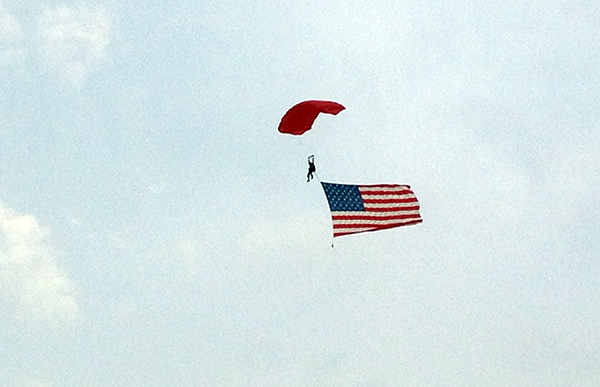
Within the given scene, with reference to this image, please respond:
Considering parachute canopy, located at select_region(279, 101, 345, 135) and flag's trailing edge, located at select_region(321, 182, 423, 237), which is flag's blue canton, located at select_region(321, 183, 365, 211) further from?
parachute canopy, located at select_region(279, 101, 345, 135)

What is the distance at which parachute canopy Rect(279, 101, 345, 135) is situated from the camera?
168 ft

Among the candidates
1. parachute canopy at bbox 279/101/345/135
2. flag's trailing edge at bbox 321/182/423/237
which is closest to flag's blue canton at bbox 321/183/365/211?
flag's trailing edge at bbox 321/182/423/237

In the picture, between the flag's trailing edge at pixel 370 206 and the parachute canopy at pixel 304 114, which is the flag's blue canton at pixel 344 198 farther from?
the parachute canopy at pixel 304 114

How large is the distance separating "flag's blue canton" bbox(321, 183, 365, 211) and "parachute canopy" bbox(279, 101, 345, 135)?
3613mm

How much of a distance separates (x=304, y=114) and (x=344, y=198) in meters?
5.12

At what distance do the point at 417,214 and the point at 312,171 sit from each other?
6.44 m

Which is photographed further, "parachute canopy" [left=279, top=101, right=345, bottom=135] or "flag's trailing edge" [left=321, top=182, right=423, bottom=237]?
"flag's trailing edge" [left=321, top=182, right=423, bottom=237]

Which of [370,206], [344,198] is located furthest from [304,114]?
[370,206]

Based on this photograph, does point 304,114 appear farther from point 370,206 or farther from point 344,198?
point 370,206

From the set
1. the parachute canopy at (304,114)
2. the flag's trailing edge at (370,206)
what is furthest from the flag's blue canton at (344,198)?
the parachute canopy at (304,114)

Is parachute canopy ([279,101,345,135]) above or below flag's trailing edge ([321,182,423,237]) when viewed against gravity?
above

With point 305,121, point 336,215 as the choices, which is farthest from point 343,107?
point 336,215

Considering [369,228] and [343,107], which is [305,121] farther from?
[369,228]

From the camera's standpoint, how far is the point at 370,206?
173 feet
